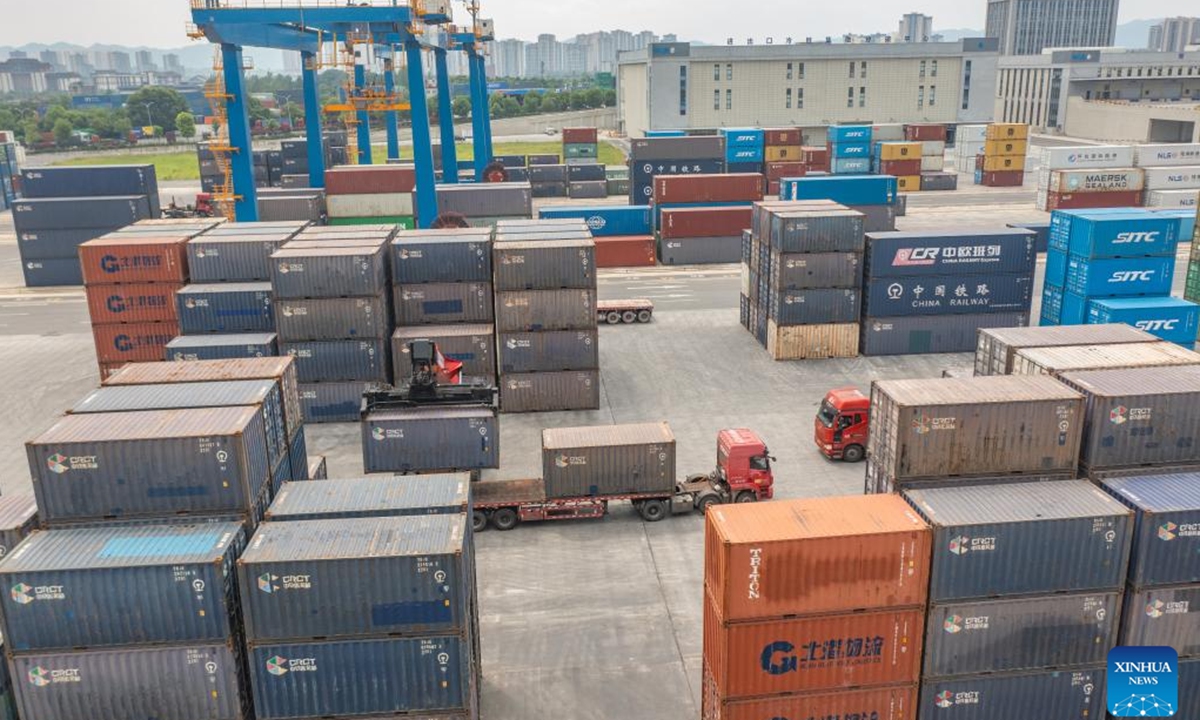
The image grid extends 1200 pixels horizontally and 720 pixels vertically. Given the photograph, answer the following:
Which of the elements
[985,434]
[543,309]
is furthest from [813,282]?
[985,434]

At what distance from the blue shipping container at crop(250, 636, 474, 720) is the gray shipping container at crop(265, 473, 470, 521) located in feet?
9.30

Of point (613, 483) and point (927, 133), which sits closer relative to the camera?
point (613, 483)

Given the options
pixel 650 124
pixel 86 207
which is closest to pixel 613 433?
pixel 86 207

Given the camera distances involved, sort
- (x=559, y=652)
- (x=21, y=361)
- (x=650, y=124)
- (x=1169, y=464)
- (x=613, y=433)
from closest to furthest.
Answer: (x=1169, y=464) < (x=559, y=652) < (x=613, y=433) < (x=21, y=361) < (x=650, y=124)

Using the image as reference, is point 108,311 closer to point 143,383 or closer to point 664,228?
point 143,383

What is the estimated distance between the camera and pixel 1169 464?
67.6ft

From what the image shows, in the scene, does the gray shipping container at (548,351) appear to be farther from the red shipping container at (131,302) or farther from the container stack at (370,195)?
the container stack at (370,195)

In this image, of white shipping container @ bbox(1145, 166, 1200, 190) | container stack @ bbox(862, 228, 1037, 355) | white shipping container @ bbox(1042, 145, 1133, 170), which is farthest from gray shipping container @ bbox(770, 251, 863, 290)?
white shipping container @ bbox(1145, 166, 1200, 190)

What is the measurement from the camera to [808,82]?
13462 centimetres

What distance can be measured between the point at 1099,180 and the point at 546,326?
67452 mm

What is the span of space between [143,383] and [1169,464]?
25342mm

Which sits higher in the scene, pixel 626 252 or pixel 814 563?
pixel 814 563

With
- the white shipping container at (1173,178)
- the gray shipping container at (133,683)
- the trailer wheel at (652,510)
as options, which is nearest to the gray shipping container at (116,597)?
the gray shipping container at (133,683)

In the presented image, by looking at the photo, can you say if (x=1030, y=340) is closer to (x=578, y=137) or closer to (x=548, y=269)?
(x=548, y=269)
